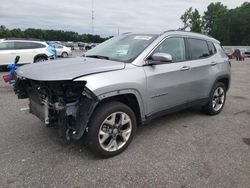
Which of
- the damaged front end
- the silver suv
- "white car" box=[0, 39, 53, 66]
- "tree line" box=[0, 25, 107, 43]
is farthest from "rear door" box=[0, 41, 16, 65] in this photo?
"tree line" box=[0, 25, 107, 43]

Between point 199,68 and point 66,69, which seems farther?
point 199,68

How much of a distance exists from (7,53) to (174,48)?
1077 centimetres

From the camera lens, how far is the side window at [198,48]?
4797mm

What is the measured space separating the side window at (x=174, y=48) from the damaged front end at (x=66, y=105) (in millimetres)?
1503

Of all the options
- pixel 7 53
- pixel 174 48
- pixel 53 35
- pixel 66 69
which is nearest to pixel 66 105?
pixel 66 69

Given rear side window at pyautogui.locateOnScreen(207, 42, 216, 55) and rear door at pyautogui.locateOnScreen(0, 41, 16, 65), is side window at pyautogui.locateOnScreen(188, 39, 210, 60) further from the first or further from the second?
rear door at pyautogui.locateOnScreen(0, 41, 16, 65)

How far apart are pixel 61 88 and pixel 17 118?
2.34 metres

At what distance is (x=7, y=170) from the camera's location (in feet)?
10.5

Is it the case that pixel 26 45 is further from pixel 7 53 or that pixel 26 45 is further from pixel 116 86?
pixel 116 86

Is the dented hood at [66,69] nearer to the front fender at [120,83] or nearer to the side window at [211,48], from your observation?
the front fender at [120,83]

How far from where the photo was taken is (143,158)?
11.7 ft

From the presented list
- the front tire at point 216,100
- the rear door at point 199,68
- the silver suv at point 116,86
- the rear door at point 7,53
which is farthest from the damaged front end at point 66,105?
the rear door at point 7,53

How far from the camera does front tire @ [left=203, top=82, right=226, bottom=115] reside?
5.37 m

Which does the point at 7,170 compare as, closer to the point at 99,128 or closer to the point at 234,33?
the point at 99,128
